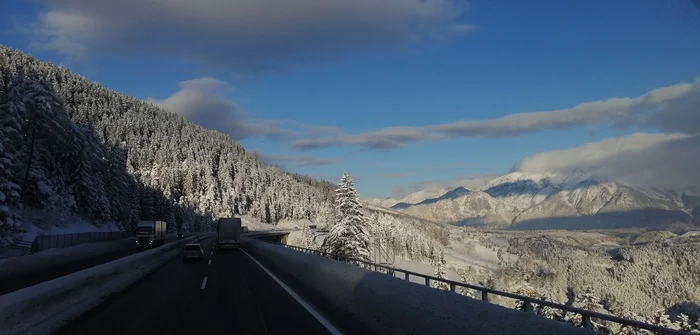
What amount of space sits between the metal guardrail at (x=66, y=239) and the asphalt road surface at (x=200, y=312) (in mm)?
26162

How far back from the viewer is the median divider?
28.5 ft

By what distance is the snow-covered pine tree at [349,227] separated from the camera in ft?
151

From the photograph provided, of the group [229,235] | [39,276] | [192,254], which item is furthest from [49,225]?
[39,276]

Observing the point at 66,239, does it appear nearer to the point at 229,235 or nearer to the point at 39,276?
the point at 229,235

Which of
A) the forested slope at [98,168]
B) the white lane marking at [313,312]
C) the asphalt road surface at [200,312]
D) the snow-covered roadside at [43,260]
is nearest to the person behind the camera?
the white lane marking at [313,312]

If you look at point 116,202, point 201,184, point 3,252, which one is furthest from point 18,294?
point 201,184

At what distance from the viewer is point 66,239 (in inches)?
1756

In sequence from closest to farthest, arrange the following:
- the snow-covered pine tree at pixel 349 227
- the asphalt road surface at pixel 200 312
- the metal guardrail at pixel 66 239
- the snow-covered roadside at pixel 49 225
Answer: the asphalt road surface at pixel 200 312 < the metal guardrail at pixel 66 239 < the snow-covered pine tree at pixel 349 227 < the snow-covered roadside at pixel 49 225

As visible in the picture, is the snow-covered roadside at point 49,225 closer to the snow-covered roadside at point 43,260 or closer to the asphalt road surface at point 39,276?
the snow-covered roadside at point 43,260

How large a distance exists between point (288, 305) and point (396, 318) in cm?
510

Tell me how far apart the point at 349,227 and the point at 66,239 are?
2680 cm

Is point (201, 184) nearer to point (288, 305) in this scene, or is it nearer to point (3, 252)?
point (3, 252)

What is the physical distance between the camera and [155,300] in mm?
13906

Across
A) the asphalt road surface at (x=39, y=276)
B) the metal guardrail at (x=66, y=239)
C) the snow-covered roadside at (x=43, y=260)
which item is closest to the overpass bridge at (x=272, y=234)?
the metal guardrail at (x=66, y=239)
